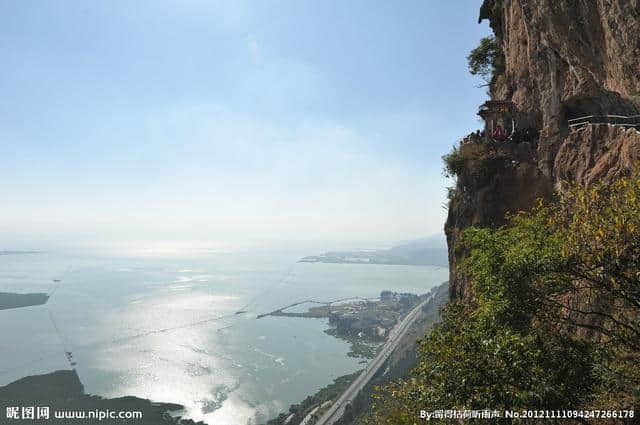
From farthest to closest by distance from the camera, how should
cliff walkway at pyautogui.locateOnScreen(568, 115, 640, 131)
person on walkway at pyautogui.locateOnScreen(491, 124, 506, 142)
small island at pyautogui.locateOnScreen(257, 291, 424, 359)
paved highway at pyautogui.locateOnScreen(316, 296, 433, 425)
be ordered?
1. small island at pyautogui.locateOnScreen(257, 291, 424, 359)
2. paved highway at pyautogui.locateOnScreen(316, 296, 433, 425)
3. person on walkway at pyautogui.locateOnScreen(491, 124, 506, 142)
4. cliff walkway at pyautogui.locateOnScreen(568, 115, 640, 131)

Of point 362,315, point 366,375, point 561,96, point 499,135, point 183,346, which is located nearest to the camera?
point 561,96

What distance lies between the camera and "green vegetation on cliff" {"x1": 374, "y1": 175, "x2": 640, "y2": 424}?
586cm

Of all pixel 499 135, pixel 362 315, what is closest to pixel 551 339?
pixel 499 135

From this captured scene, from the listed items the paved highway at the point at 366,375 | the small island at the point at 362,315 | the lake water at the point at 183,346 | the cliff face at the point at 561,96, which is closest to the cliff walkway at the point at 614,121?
the cliff face at the point at 561,96

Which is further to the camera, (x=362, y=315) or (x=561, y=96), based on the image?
(x=362, y=315)

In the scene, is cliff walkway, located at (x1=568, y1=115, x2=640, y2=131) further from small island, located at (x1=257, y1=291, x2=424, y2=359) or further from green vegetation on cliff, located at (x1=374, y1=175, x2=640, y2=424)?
small island, located at (x1=257, y1=291, x2=424, y2=359)

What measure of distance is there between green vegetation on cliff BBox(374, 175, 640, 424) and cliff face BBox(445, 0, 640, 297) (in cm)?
286

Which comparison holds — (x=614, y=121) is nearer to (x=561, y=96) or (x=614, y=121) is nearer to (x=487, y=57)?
(x=561, y=96)

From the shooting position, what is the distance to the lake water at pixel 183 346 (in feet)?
181

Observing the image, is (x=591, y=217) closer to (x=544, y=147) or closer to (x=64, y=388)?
(x=544, y=147)

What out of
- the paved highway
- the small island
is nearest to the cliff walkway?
the paved highway

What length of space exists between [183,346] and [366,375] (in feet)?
132

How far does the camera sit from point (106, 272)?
190375mm

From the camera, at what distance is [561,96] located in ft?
53.5
